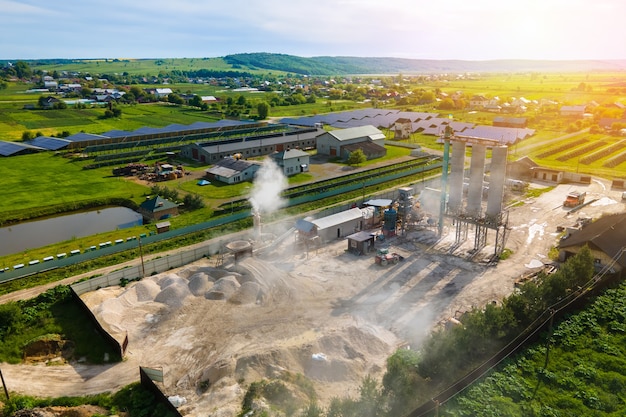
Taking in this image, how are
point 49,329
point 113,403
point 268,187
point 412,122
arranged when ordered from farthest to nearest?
point 412,122
point 268,187
point 49,329
point 113,403

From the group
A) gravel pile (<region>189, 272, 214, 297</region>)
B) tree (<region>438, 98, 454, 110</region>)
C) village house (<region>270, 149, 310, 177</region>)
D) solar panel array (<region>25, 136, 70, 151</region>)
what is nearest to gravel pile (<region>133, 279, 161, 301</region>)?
gravel pile (<region>189, 272, 214, 297</region>)

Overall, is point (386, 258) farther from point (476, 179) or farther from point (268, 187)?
point (268, 187)

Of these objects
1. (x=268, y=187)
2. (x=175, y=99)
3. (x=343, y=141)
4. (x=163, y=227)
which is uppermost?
(x=175, y=99)

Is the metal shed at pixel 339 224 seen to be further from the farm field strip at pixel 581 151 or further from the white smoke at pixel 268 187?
the farm field strip at pixel 581 151

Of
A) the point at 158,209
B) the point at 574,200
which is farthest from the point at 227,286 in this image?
the point at 574,200

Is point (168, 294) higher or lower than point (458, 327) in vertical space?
lower

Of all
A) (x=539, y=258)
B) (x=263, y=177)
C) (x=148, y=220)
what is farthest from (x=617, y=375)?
(x=263, y=177)

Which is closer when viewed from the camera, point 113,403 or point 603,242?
point 113,403

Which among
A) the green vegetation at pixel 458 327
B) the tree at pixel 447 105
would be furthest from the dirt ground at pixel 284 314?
the tree at pixel 447 105
